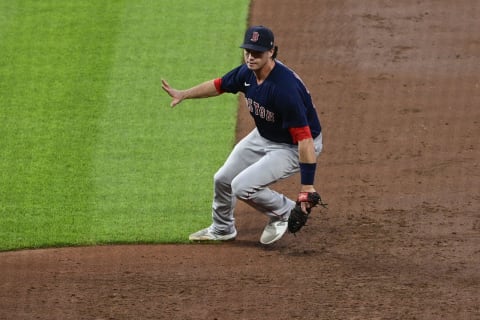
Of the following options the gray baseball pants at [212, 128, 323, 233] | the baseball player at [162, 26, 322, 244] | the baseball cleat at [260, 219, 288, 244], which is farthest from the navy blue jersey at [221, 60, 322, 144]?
the baseball cleat at [260, 219, 288, 244]

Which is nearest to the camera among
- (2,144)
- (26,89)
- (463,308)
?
(463,308)

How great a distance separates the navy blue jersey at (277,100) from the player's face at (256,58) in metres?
0.13

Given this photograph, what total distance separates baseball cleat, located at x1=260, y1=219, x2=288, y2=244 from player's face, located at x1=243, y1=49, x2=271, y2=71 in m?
1.30

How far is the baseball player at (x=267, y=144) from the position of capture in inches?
290

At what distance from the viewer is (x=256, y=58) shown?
24.3 feet

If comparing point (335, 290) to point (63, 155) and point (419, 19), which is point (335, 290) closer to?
point (63, 155)

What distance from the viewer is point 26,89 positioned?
10.8 m

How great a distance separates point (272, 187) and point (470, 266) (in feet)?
7.59

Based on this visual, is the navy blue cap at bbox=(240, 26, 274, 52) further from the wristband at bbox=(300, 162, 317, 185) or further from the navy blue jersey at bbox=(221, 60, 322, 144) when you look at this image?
the wristband at bbox=(300, 162, 317, 185)

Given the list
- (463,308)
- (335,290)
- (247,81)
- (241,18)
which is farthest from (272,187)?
(241,18)

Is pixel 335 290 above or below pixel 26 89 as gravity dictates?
below

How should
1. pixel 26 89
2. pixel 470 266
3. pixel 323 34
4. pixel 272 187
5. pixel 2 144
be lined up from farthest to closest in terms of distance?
pixel 323 34
pixel 26 89
pixel 2 144
pixel 272 187
pixel 470 266

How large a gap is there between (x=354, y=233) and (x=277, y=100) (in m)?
1.37

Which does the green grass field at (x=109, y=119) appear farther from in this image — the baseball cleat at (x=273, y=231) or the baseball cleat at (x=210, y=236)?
the baseball cleat at (x=273, y=231)
